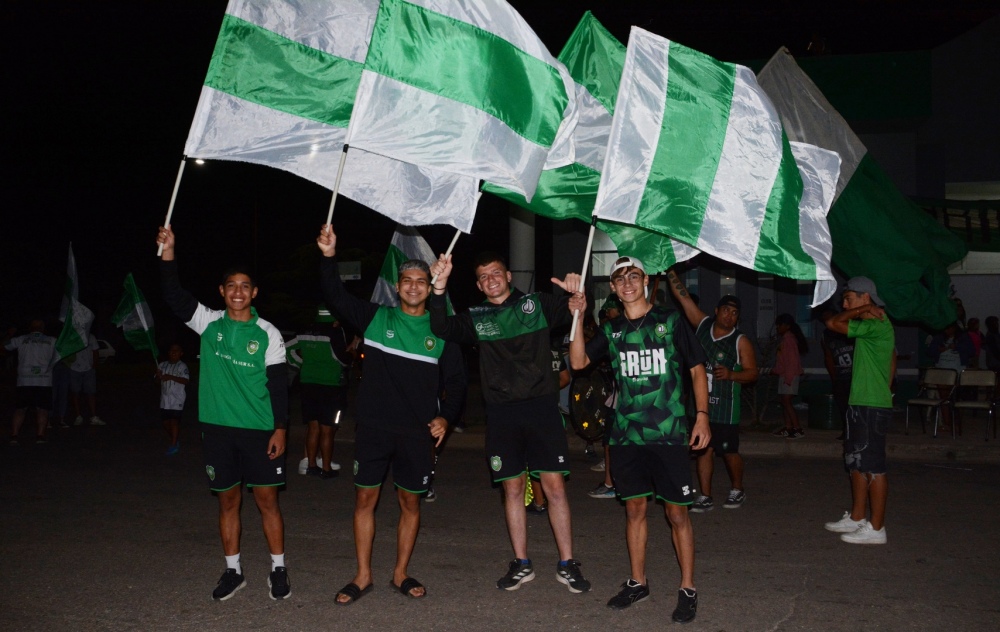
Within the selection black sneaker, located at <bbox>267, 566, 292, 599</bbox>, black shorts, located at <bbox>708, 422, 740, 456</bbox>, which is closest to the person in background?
black shorts, located at <bbox>708, 422, 740, 456</bbox>

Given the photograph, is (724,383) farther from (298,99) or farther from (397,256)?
(298,99)

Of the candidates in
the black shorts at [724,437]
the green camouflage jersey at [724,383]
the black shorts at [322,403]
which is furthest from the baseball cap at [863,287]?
the black shorts at [322,403]

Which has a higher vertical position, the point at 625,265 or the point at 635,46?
the point at 635,46

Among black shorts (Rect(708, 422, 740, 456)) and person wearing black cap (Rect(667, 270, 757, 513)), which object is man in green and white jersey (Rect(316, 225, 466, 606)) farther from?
black shorts (Rect(708, 422, 740, 456))

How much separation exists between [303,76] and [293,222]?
43715 millimetres

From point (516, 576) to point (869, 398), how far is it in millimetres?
3110

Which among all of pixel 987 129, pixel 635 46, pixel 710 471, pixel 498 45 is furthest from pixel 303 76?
pixel 987 129

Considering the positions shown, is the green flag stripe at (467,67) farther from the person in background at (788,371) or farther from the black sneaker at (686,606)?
the person in background at (788,371)

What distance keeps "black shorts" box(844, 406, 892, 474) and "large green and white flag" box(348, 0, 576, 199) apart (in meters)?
3.21

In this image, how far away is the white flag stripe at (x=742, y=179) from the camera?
5.95 m

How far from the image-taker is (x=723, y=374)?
779 centimetres

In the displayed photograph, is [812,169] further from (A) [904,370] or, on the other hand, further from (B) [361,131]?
(A) [904,370]

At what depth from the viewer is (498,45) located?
5777 mm

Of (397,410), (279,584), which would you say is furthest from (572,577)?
(279,584)
